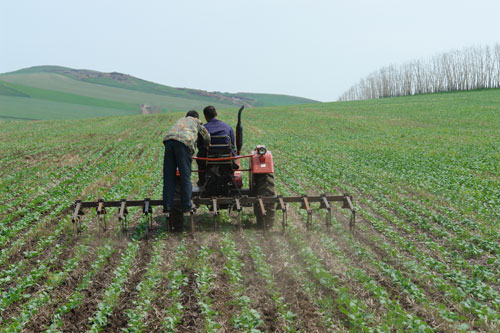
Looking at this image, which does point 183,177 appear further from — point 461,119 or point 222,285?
point 461,119

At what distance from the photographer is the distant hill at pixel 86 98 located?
6644 centimetres

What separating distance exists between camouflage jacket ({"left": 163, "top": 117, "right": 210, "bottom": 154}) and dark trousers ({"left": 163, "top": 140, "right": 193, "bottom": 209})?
0.28 feet

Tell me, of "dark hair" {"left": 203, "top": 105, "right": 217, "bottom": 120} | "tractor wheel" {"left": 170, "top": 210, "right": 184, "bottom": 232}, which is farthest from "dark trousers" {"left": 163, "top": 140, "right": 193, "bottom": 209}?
"dark hair" {"left": 203, "top": 105, "right": 217, "bottom": 120}

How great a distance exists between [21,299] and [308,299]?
11.5 feet

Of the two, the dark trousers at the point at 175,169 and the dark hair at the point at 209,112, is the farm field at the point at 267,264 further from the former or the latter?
the dark hair at the point at 209,112

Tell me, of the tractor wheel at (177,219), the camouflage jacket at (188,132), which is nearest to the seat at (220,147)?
the camouflage jacket at (188,132)

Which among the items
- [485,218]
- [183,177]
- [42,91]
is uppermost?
[42,91]

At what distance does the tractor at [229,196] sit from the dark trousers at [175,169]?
0.70ft

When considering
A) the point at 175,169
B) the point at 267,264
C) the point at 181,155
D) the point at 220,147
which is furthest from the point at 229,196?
the point at 267,264

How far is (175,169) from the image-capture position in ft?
23.4

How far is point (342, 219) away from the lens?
8.73 metres

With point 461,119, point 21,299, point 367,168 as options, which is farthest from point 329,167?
point 461,119

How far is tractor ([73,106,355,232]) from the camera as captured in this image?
24.1ft

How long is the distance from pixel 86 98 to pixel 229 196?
294 ft
